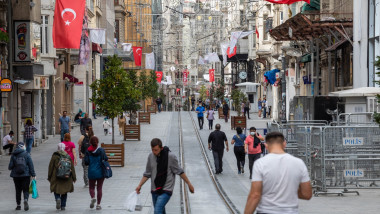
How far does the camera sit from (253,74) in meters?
83.1

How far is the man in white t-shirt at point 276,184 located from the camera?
6656 millimetres

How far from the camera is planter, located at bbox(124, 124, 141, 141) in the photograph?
36.3 m

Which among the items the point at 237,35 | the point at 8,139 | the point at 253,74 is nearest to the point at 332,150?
the point at 8,139

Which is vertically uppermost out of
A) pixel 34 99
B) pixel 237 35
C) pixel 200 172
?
pixel 237 35

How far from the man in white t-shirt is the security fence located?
10.5 m

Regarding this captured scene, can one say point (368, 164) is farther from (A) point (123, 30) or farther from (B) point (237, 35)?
(A) point (123, 30)

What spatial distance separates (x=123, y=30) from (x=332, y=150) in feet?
227

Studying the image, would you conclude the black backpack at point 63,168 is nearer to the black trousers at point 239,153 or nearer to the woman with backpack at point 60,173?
the woman with backpack at point 60,173

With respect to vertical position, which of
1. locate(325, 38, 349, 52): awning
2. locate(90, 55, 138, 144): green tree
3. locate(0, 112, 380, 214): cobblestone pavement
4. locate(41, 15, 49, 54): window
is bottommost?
locate(0, 112, 380, 214): cobblestone pavement

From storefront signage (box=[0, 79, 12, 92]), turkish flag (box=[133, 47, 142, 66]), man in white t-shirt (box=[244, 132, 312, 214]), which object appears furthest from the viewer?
turkish flag (box=[133, 47, 142, 66])

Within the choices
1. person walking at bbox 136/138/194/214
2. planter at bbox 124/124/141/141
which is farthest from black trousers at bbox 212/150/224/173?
planter at bbox 124/124/141/141

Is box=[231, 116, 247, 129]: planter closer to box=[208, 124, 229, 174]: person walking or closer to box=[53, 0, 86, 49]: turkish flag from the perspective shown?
box=[53, 0, 86, 49]: turkish flag

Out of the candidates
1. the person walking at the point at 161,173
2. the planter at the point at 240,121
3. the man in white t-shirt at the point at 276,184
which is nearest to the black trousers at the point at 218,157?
the person walking at the point at 161,173

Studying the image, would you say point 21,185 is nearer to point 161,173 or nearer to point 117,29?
point 161,173
